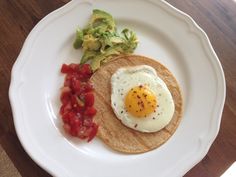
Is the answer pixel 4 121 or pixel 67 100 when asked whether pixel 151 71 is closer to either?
pixel 67 100

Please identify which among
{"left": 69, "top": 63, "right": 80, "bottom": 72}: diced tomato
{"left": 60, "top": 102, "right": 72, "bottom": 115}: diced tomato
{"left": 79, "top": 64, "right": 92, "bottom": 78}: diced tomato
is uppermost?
{"left": 79, "top": 64, "right": 92, "bottom": 78}: diced tomato

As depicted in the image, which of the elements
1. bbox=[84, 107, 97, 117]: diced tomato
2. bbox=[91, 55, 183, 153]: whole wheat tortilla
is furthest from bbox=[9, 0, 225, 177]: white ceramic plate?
bbox=[84, 107, 97, 117]: diced tomato

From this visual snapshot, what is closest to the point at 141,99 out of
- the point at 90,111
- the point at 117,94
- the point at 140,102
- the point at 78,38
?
the point at 140,102

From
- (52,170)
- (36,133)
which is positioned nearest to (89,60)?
(36,133)

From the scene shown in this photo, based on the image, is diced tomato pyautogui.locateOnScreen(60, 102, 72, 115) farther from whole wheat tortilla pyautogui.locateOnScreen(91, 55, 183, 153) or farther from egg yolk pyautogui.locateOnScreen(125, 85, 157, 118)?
egg yolk pyautogui.locateOnScreen(125, 85, 157, 118)

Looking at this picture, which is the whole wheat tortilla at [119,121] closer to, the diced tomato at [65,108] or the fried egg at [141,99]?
the fried egg at [141,99]

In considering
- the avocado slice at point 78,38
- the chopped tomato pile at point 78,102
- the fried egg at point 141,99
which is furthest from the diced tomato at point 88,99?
the avocado slice at point 78,38

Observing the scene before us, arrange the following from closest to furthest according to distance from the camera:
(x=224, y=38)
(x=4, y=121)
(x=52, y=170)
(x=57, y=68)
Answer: (x=52, y=170), (x=4, y=121), (x=57, y=68), (x=224, y=38)
